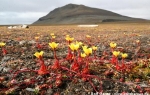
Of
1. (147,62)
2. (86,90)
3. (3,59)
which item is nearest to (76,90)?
(86,90)

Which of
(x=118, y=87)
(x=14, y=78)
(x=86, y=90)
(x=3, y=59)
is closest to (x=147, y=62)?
(x=118, y=87)

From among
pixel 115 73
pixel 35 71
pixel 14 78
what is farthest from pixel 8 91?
pixel 115 73

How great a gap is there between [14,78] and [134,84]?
10.2 ft

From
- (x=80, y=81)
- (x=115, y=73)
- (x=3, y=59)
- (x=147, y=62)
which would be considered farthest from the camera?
(x=3, y=59)

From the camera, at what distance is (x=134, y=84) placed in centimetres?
596

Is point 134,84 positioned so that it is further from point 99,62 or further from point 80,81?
point 99,62

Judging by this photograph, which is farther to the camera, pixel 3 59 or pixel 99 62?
pixel 3 59

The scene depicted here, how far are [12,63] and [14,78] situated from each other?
1.41 metres

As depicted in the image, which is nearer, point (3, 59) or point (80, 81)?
point (80, 81)

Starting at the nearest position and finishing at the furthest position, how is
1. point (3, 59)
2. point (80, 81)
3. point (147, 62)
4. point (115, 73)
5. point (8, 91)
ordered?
point (8, 91), point (80, 81), point (115, 73), point (147, 62), point (3, 59)

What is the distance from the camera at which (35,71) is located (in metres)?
6.89

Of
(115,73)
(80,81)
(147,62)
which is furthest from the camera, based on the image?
(147,62)

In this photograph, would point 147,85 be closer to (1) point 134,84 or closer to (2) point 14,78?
(1) point 134,84

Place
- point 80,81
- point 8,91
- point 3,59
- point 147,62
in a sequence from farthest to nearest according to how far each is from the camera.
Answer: point 3,59 < point 147,62 < point 80,81 < point 8,91
